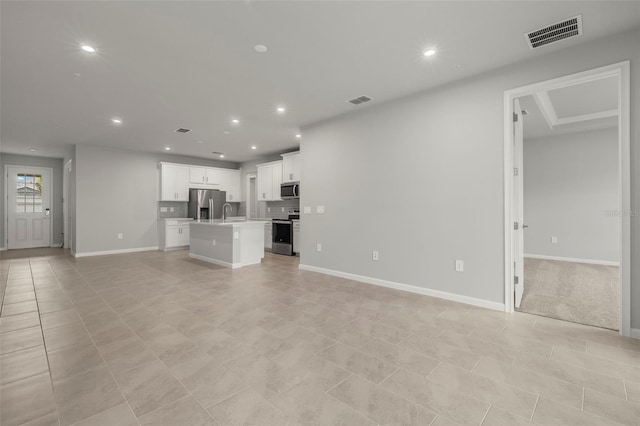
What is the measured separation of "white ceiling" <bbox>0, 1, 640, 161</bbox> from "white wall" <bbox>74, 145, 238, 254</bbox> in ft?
7.54

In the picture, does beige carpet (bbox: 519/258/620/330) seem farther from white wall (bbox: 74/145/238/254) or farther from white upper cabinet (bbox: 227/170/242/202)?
white wall (bbox: 74/145/238/254)

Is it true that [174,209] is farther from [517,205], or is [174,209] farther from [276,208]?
[517,205]

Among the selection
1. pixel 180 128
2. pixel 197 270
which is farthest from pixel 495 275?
pixel 180 128

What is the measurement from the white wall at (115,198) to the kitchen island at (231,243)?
2.57m

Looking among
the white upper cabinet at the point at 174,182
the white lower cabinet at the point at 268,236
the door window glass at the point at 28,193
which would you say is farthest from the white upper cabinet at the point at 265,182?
the door window glass at the point at 28,193

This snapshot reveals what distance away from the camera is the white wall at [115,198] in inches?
267

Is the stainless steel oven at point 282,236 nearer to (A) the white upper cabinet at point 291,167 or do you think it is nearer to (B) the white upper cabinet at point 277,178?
(B) the white upper cabinet at point 277,178

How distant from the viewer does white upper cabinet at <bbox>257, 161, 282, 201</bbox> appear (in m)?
7.44

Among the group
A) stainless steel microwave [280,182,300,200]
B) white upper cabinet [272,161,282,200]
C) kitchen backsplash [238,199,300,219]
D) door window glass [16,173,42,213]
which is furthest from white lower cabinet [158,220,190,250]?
door window glass [16,173,42,213]

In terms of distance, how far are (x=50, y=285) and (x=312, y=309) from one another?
13.2 feet

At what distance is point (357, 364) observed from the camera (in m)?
2.04

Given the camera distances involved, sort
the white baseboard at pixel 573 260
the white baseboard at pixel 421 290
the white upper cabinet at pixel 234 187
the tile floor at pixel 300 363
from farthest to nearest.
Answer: the white upper cabinet at pixel 234 187, the white baseboard at pixel 573 260, the white baseboard at pixel 421 290, the tile floor at pixel 300 363

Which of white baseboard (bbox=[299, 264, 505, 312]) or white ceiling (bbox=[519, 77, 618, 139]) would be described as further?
white ceiling (bbox=[519, 77, 618, 139])

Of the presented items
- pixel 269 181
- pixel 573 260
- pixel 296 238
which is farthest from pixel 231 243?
pixel 573 260
